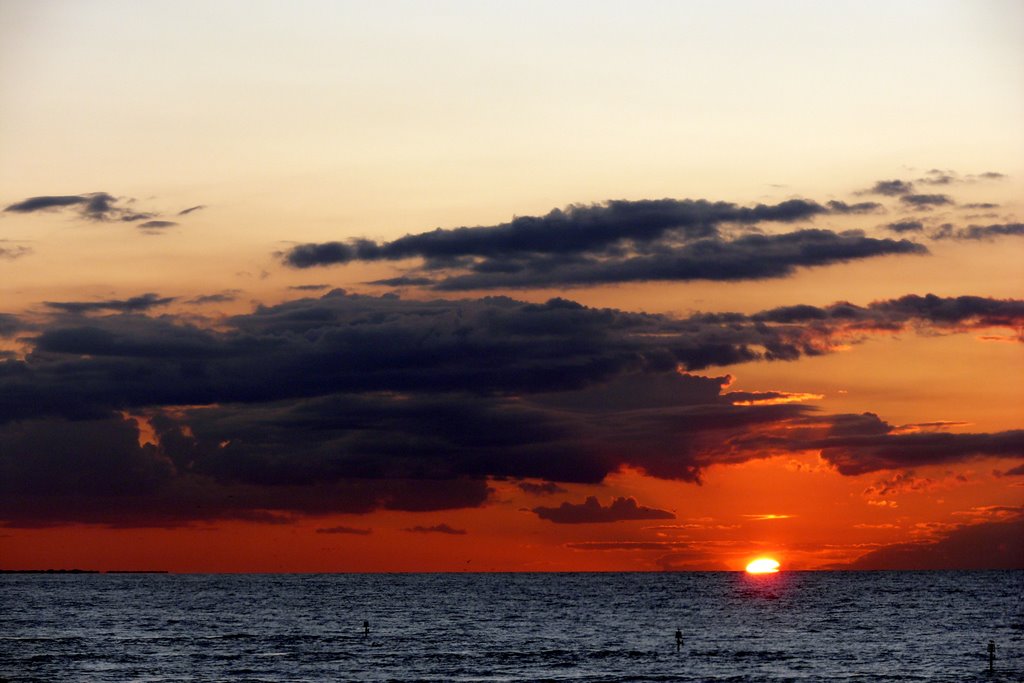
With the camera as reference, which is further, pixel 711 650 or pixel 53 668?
pixel 711 650

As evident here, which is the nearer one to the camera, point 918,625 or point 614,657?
point 614,657

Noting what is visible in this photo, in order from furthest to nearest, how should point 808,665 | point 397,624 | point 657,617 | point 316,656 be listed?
point 657,617
point 397,624
point 316,656
point 808,665

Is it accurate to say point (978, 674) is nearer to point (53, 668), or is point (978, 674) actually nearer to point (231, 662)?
point (231, 662)

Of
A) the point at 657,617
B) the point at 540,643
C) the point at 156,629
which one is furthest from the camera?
the point at 657,617

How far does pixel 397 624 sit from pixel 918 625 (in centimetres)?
7278

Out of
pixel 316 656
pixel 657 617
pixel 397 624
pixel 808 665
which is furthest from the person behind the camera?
pixel 657 617

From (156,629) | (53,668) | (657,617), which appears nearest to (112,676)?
(53,668)

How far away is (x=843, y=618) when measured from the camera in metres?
188

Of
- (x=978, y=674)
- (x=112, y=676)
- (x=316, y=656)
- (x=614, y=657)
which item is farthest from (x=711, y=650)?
(x=112, y=676)

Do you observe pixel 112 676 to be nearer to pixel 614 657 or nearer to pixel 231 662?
pixel 231 662

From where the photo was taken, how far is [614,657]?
4956 inches

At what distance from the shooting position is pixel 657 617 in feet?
647

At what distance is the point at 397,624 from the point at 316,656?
54328mm

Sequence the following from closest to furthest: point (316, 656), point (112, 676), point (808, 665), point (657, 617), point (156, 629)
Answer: point (112, 676) → point (808, 665) → point (316, 656) → point (156, 629) → point (657, 617)
